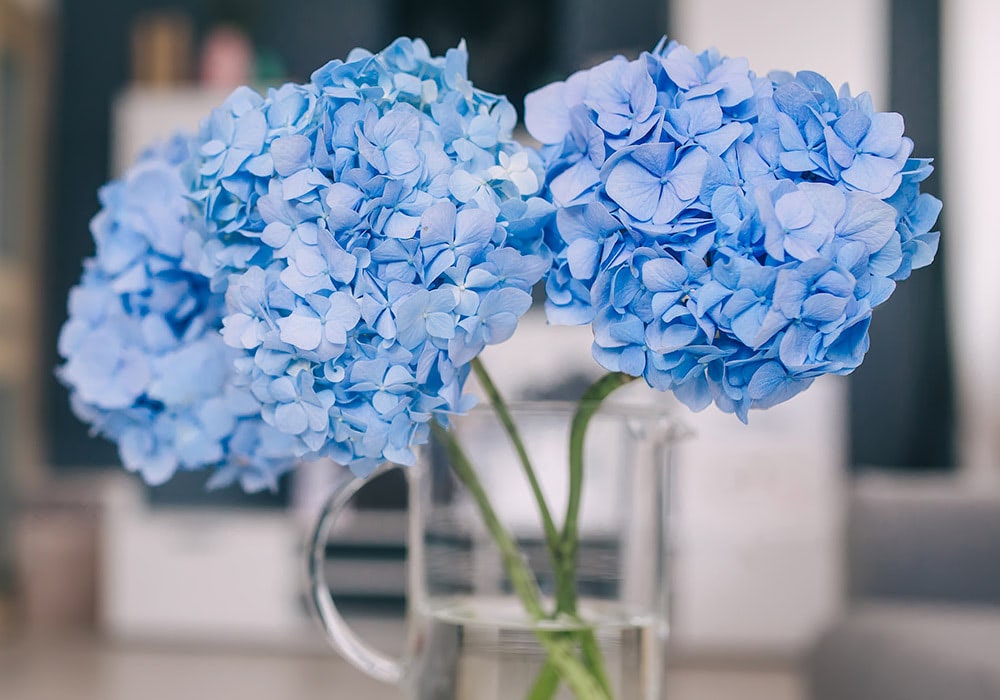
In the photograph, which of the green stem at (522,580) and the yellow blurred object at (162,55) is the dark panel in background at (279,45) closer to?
the yellow blurred object at (162,55)

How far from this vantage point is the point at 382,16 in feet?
16.6

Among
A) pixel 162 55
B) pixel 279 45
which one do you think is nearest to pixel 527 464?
pixel 162 55

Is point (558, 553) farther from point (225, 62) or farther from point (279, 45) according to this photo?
point (279, 45)

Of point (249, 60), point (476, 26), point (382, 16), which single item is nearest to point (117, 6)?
point (249, 60)

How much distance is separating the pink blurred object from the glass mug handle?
4152 mm

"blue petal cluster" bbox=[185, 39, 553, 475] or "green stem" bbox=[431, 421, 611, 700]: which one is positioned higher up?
"blue petal cluster" bbox=[185, 39, 553, 475]

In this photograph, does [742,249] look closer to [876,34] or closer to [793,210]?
[793,210]

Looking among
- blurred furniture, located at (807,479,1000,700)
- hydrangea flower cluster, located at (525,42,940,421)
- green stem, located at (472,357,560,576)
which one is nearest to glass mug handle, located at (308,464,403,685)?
green stem, located at (472,357,560,576)

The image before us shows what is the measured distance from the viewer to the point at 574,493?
0.65 m

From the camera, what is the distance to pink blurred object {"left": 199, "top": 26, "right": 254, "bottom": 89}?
15.2 feet

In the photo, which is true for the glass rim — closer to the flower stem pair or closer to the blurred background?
the flower stem pair

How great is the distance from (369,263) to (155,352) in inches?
8.2

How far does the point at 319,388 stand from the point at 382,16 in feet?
15.6

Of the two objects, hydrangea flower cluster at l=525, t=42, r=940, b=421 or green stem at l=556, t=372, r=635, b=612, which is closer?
hydrangea flower cluster at l=525, t=42, r=940, b=421
